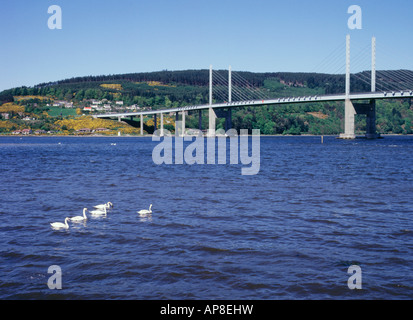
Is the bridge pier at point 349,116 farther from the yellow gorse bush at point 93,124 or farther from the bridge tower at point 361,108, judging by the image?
the yellow gorse bush at point 93,124

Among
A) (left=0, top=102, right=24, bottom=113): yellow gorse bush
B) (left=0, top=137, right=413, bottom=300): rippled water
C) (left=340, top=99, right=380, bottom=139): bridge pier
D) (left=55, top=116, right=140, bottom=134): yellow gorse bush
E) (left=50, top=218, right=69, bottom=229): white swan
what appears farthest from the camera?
(left=0, top=102, right=24, bottom=113): yellow gorse bush

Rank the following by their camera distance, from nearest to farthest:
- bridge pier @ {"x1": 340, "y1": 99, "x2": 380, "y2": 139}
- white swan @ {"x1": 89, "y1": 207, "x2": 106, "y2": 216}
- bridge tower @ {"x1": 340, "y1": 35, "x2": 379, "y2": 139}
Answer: white swan @ {"x1": 89, "y1": 207, "x2": 106, "y2": 216}
bridge tower @ {"x1": 340, "y1": 35, "x2": 379, "y2": 139}
bridge pier @ {"x1": 340, "y1": 99, "x2": 380, "y2": 139}

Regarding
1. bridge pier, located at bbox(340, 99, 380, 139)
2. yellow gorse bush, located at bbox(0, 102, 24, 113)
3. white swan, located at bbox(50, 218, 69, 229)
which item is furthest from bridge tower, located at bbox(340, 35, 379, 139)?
yellow gorse bush, located at bbox(0, 102, 24, 113)

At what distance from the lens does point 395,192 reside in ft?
58.3

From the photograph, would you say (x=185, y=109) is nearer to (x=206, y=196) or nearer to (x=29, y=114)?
(x=29, y=114)

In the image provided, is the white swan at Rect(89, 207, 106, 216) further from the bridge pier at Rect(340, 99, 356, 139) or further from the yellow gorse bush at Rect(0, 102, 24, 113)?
the yellow gorse bush at Rect(0, 102, 24, 113)

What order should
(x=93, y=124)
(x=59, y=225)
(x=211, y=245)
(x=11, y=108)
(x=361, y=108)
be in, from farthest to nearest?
1. (x=11, y=108)
2. (x=93, y=124)
3. (x=361, y=108)
4. (x=59, y=225)
5. (x=211, y=245)

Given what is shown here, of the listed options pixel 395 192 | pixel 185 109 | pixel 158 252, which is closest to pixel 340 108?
pixel 185 109

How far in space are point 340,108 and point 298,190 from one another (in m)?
161

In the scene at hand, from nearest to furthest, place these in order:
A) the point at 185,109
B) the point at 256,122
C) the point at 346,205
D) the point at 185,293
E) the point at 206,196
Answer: the point at 185,293, the point at 346,205, the point at 206,196, the point at 185,109, the point at 256,122

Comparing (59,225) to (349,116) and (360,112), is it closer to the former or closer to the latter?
(349,116)

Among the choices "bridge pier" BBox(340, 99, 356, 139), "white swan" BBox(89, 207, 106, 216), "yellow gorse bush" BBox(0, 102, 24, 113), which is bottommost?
"white swan" BBox(89, 207, 106, 216)

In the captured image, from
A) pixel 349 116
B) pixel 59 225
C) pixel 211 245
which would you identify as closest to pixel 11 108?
pixel 349 116

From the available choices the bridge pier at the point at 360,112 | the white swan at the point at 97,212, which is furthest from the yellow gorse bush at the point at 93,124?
the white swan at the point at 97,212
